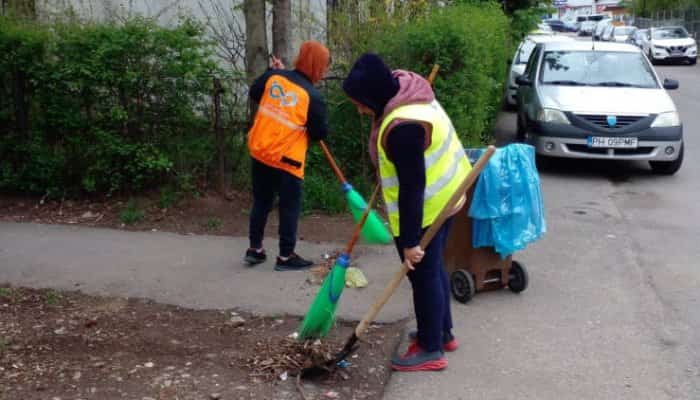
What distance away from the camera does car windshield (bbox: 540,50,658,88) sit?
10742mm

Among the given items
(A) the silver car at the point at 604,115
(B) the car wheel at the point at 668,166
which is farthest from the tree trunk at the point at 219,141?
(B) the car wheel at the point at 668,166

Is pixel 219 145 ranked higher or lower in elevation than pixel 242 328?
higher

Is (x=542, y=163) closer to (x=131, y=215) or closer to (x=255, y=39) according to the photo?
(x=255, y=39)

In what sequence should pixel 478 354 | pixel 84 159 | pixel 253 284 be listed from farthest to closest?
pixel 84 159 < pixel 253 284 < pixel 478 354

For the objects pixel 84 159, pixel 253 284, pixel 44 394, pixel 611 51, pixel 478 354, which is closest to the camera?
pixel 44 394

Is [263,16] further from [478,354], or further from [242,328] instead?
[478,354]

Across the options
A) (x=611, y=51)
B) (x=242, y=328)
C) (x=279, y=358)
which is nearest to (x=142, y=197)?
(x=242, y=328)

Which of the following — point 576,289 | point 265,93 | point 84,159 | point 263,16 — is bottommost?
point 576,289

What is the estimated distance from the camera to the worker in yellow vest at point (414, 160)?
379cm

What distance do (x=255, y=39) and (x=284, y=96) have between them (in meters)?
2.18

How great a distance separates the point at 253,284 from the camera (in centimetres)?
568

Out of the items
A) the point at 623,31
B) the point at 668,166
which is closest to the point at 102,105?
the point at 668,166

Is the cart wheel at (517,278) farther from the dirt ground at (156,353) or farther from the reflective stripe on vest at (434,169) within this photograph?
the reflective stripe on vest at (434,169)

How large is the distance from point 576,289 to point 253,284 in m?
2.39
